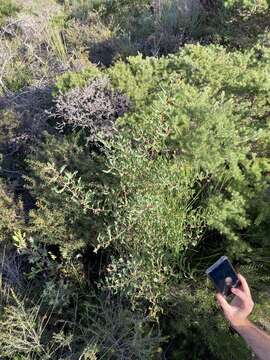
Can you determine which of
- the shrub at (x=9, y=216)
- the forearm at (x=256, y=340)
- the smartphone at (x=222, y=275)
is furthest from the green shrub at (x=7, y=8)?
the forearm at (x=256, y=340)

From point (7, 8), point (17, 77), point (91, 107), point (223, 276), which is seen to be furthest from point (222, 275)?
point (7, 8)

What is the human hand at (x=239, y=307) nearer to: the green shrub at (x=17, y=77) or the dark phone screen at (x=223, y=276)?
the dark phone screen at (x=223, y=276)

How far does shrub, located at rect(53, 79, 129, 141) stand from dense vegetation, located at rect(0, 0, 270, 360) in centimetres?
1

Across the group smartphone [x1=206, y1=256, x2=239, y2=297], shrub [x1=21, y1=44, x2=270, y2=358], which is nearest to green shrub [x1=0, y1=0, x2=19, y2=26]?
shrub [x1=21, y1=44, x2=270, y2=358]

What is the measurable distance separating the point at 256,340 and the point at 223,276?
12.1 inches

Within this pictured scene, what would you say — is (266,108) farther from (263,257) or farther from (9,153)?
(9,153)

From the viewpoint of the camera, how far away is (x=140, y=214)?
90.5 inches

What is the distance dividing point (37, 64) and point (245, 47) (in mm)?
2347

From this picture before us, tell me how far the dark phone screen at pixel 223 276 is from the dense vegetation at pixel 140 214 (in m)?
0.43

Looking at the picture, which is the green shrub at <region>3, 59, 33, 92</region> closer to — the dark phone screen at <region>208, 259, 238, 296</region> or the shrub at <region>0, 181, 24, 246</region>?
the shrub at <region>0, 181, 24, 246</region>

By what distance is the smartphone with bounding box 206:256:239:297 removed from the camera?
2.02m

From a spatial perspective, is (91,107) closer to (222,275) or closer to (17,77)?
(222,275)

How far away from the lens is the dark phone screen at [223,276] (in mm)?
2021

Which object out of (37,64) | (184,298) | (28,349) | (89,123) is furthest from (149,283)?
(37,64)
